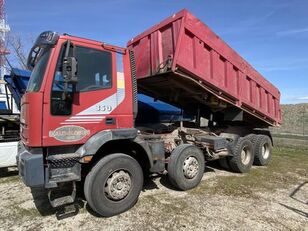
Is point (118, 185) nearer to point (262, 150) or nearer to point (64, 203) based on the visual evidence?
point (64, 203)

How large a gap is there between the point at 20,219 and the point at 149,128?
11.2 ft

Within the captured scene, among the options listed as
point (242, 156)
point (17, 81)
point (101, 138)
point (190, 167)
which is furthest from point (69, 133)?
point (242, 156)

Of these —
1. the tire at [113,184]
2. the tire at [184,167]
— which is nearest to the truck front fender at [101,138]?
the tire at [113,184]

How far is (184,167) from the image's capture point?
20.7ft

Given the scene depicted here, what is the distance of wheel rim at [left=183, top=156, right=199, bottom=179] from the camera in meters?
6.32

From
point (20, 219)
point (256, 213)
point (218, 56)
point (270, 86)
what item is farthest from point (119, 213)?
point (270, 86)

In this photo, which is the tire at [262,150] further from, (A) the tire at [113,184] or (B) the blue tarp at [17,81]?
(B) the blue tarp at [17,81]

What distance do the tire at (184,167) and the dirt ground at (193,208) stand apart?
18 centimetres

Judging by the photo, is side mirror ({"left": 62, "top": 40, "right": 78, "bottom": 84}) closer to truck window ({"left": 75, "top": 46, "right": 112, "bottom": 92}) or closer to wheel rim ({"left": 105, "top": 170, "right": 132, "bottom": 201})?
truck window ({"left": 75, "top": 46, "right": 112, "bottom": 92})

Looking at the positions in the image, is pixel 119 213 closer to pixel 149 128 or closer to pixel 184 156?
pixel 184 156

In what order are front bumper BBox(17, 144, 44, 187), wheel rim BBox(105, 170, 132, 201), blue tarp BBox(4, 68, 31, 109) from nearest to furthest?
front bumper BBox(17, 144, 44, 187) → wheel rim BBox(105, 170, 132, 201) → blue tarp BBox(4, 68, 31, 109)

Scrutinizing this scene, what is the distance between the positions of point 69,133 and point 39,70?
1.12 metres

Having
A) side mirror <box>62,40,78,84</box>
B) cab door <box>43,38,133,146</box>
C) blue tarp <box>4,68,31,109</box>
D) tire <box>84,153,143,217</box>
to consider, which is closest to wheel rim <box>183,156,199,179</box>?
tire <box>84,153,143,217</box>

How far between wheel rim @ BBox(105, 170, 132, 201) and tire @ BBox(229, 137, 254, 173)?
11.9 feet
